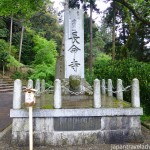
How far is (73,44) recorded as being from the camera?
9242 millimetres

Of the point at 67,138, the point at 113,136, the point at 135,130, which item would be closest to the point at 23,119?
the point at 67,138

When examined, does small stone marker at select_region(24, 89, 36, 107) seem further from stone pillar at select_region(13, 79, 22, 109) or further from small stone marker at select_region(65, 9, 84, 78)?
small stone marker at select_region(65, 9, 84, 78)

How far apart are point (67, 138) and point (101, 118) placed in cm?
98

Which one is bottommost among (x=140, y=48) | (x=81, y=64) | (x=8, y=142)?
(x=8, y=142)

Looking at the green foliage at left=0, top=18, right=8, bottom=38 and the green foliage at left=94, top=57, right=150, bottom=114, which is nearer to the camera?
the green foliage at left=94, top=57, right=150, bottom=114

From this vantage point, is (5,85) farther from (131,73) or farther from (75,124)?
(75,124)

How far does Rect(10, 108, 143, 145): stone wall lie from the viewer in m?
5.61

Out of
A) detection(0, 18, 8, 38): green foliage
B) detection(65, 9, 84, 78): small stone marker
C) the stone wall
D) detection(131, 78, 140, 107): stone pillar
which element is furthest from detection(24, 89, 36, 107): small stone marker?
detection(0, 18, 8, 38): green foliage

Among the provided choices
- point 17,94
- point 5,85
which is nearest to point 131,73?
point 17,94

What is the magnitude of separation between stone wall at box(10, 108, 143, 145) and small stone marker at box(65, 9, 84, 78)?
3.70 meters

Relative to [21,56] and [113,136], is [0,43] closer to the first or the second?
[21,56]

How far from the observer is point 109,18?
2344cm

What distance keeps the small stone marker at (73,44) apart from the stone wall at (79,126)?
146 inches

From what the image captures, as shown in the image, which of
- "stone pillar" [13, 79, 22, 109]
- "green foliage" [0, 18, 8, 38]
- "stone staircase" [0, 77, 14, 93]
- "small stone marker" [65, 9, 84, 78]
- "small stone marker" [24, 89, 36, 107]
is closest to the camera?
"small stone marker" [24, 89, 36, 107]
